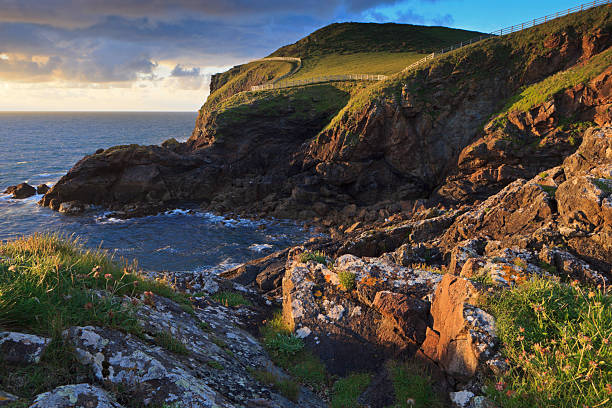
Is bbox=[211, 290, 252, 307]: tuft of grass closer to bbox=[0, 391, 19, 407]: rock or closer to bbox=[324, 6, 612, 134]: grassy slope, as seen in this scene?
bbox=[0, 391, 19, 407]: rock

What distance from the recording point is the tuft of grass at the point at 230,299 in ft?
33.9

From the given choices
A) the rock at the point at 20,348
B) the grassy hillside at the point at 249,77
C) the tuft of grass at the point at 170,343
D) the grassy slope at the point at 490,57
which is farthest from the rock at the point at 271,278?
the grassy hillside at the point at 249,77

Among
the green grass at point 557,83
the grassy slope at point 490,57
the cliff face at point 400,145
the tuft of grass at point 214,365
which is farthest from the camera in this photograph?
the grassy slope at point 490,57

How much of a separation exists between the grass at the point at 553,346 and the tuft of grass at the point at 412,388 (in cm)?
107

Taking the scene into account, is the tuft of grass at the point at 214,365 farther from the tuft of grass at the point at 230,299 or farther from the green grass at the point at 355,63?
the green grass at the point at 355,63

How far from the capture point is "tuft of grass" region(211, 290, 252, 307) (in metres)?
10.3

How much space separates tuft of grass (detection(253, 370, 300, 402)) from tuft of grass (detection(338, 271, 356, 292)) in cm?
332

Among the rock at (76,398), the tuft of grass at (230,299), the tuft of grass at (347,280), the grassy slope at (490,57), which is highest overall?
the grassy slope at (490,57)

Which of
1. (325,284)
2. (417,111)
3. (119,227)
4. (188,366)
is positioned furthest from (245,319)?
(417,111)

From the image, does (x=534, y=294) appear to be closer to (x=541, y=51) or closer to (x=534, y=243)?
(x=534, y=243)

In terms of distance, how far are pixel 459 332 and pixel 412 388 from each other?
128 centimetres

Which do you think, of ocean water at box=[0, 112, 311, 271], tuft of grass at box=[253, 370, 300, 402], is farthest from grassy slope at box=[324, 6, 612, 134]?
tuft of grass at box=[253, 370, 300, 402]

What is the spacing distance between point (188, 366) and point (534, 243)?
34.1 feet

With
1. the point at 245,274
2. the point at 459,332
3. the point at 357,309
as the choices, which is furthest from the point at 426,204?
the point at 459,332
